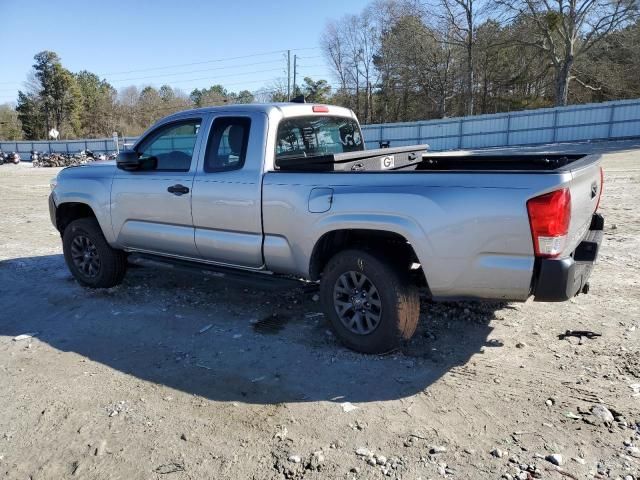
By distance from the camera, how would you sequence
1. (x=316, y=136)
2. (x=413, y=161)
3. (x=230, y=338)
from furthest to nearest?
(x=413, y=161) → (x=316, y=136) → (x=230, y=338)

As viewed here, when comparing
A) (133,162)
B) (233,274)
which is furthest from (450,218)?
(133,162)

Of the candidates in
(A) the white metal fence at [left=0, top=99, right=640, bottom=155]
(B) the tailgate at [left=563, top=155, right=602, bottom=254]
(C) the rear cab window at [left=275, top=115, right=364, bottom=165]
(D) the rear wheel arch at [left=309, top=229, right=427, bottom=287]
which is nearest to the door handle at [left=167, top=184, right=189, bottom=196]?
(C) the rear cab window at [left=275, top=115, right=364, bottom=165]

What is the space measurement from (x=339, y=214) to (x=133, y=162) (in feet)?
7.95

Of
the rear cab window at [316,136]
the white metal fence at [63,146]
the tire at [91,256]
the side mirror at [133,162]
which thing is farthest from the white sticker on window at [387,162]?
the white metal fence at [63,146]

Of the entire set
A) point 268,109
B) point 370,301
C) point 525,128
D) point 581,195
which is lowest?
point 370,301

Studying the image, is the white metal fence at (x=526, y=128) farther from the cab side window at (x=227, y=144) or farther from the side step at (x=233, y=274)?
the cab side window at (x=227, y=144)

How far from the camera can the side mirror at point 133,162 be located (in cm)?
482

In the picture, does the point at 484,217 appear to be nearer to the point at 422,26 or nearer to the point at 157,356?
the point at 157,356

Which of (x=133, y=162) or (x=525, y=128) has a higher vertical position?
(x=525, y=128)

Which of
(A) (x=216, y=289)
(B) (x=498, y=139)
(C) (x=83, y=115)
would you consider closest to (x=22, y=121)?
(C) (x=83, y=115)

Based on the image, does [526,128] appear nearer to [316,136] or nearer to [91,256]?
[316,136]

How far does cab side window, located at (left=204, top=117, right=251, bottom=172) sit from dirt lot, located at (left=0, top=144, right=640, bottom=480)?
4.79ft

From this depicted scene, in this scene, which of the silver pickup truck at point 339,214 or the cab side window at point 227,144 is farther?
the cab side window at point 227,144

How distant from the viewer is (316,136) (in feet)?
15.5
